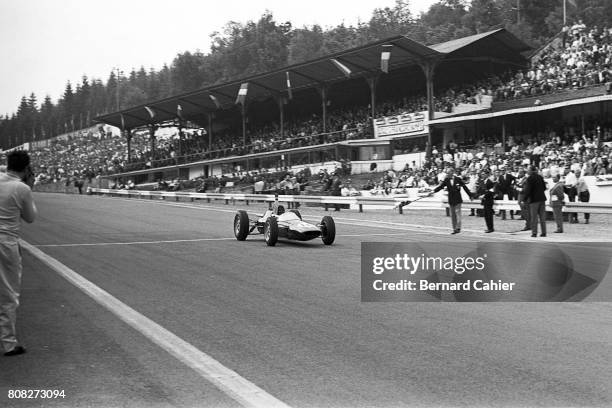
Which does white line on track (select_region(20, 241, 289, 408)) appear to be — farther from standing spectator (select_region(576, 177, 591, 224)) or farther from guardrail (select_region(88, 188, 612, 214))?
standing spectator (select_region(576, 177, 591, 224))

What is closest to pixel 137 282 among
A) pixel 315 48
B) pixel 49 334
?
pixel 49 334

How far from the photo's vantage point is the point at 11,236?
6617mm

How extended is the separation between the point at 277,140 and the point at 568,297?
5102 centimetres

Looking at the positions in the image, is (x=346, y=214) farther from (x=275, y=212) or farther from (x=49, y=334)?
(x=49, y=334)

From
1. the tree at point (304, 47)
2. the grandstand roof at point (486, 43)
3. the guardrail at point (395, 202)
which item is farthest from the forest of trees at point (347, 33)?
the guardrail at point (395, 202)

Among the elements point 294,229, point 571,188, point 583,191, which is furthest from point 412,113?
point 294,229

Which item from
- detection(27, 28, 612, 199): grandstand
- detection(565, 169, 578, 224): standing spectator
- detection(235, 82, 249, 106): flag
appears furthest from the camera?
detection(235, 82, 249, 106): flag

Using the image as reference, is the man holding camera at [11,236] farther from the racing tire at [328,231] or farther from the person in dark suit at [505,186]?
the person in dark suit at [505,186]

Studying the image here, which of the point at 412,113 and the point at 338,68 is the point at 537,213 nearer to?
the point at 412,113

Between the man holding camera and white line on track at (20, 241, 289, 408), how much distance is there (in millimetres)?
1322

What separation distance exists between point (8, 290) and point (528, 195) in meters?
15.2

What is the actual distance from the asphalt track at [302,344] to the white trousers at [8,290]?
0.22m

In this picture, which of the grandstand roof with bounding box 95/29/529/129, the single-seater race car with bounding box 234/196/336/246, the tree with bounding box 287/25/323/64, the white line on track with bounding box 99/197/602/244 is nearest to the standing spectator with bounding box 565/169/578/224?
the white line on track with bounding box 99/197/602/244

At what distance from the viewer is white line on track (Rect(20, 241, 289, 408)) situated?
527 cm
